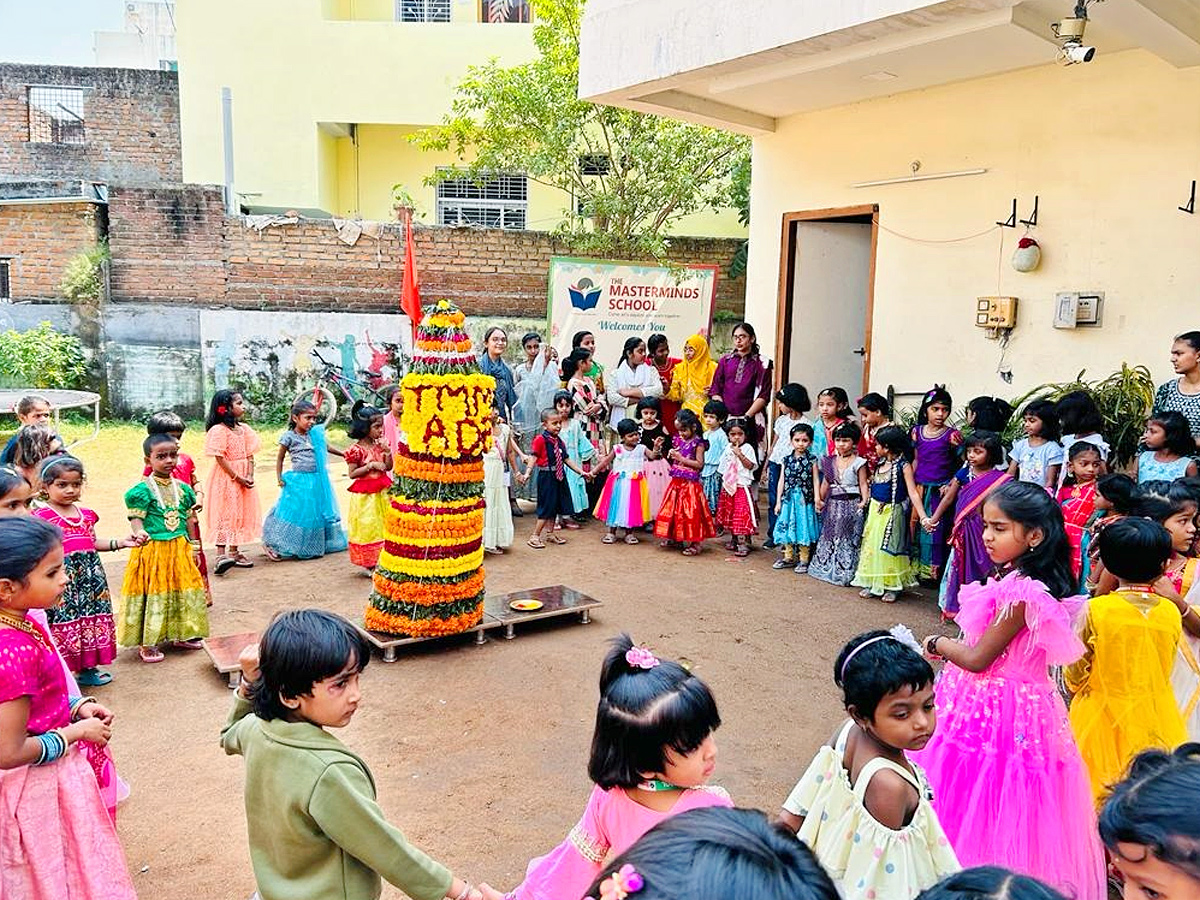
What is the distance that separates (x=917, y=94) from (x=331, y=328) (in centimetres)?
827

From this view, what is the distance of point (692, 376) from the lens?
29.3 feet

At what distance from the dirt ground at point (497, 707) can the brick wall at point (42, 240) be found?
6898mm

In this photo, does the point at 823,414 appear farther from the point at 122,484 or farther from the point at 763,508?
the point at 122,484

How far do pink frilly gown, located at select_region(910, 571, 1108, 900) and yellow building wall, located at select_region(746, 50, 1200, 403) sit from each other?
4219 millimetres

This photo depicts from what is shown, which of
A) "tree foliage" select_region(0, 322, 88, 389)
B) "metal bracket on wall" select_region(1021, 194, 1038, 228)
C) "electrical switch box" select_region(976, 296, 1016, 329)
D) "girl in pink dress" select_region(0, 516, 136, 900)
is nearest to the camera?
"girl in pink dress" select_region(0, 516, 136, 900)

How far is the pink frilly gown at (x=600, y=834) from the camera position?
200cm

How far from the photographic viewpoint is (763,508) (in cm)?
909

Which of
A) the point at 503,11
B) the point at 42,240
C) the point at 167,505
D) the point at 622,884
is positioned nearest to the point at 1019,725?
the point at 622,884

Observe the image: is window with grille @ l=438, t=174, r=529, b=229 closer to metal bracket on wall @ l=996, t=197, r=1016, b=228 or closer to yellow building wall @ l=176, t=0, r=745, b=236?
yellow building wall @ l=176, t=0, r=745, b=236

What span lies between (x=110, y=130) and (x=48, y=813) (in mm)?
16044

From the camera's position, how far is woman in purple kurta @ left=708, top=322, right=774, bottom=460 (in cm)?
830

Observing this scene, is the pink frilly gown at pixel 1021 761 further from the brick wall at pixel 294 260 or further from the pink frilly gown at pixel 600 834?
the brick wall at pixel 294 260

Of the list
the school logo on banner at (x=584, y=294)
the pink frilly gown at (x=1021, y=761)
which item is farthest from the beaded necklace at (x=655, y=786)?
the school logo on banner at (x=584, y=294)

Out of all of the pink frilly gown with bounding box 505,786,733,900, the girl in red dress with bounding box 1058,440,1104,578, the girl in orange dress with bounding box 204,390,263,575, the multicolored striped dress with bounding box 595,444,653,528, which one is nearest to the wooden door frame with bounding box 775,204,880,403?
the multicolored striped dress with bounding box 595,444,653,528
